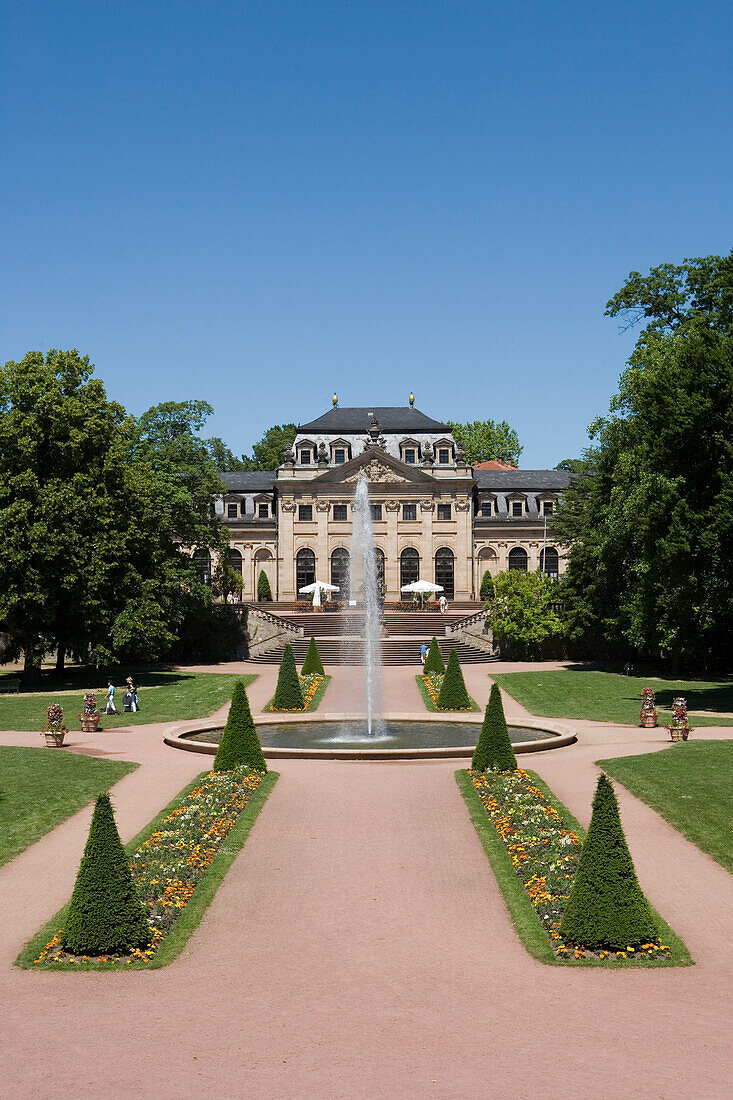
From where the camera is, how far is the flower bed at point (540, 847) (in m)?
12.2

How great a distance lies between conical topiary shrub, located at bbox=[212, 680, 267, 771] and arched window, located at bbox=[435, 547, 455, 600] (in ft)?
197

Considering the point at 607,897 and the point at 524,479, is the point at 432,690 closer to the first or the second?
the point at 607,897

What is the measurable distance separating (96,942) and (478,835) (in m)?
7.51

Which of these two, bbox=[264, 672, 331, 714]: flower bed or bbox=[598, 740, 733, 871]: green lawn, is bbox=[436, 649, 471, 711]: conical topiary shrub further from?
bbox=[598, 740, 733, 871]: green lawn

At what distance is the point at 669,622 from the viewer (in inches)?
1491

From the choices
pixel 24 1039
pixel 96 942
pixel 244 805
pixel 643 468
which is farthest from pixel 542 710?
pixel 24 1039

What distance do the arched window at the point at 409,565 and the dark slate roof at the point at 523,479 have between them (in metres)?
9.64

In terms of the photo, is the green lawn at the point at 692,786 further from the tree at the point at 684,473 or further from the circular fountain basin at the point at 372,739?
the tree at the point at 684,473

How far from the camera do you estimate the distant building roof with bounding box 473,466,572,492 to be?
8769cm

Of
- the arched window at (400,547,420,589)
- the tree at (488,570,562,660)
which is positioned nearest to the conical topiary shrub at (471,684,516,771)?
the tree at (488,570,562,660)

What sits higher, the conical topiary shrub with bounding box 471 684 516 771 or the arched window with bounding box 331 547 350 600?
the arched window with bounding box 331 547 350 600

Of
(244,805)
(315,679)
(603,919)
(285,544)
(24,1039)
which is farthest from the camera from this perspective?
(285,544)

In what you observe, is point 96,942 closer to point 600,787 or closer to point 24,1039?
point 24,1039

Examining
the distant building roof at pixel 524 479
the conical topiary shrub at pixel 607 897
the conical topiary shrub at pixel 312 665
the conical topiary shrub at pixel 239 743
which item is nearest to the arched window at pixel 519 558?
the distant building roof at pixel 524 479
